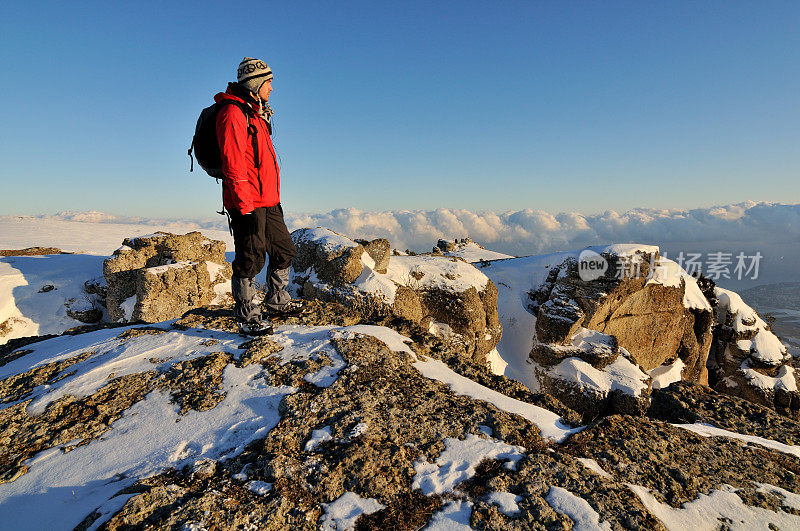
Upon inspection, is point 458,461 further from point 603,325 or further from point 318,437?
point 603,325

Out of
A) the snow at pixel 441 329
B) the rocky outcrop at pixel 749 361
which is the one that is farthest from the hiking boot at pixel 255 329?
the rocky outcrop at pixel 749 361

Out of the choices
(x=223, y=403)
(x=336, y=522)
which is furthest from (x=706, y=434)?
(x=223, y=403)

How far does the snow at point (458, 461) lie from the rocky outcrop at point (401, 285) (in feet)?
35.3

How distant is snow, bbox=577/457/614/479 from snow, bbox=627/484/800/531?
0.61ft

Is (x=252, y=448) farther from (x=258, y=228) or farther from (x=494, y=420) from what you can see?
(x=258, y=228)

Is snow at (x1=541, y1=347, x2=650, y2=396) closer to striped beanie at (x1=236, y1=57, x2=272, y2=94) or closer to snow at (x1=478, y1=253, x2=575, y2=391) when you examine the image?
snow at (x1=478, y1=253, x2=575, y2=391)

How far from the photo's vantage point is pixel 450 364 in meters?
5.61

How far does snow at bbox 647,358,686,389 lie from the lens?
73.0 ft

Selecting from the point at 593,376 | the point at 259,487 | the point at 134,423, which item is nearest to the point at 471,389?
the point at 259,487

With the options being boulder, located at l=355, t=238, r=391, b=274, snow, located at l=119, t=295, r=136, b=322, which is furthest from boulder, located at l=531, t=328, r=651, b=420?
snow, located at l=119, t=295, r=136, b=322

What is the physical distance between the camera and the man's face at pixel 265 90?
473 cm

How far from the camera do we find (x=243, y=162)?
4.31 m

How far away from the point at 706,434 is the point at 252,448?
5.51m

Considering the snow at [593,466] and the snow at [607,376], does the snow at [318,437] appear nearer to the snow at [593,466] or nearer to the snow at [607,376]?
the snow at [593,466]
